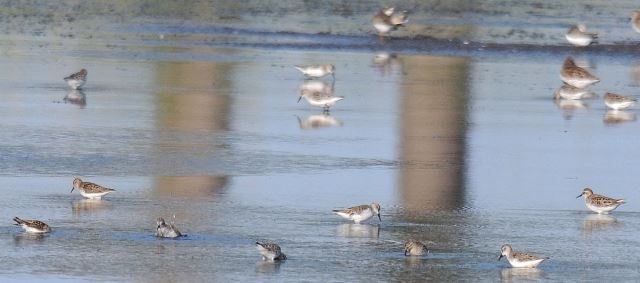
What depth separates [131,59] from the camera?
2677 centimetres

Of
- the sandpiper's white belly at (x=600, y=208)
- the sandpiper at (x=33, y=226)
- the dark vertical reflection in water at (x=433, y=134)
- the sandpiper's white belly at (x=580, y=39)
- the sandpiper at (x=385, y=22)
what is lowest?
the sandpiper at (x=33, y=226)

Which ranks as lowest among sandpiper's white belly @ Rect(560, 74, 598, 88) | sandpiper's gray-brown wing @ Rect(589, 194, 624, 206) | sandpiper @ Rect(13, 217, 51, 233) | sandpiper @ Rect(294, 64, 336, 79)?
sandpiper @ Rect(13, 217, 51, 233)

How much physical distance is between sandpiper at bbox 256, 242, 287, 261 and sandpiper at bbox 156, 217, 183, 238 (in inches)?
37.1

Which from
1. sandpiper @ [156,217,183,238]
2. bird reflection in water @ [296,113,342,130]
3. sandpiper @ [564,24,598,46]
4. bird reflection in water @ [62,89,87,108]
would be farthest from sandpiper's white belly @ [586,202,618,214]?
sandpiper @ [564,24,598,46]

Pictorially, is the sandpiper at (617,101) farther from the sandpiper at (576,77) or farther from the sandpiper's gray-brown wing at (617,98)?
the sandpiper at (576,77)

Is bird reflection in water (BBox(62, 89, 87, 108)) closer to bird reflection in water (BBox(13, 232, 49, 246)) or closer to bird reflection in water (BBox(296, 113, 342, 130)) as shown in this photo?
bird reflection in water (BBox(296, 113, 342, 130))

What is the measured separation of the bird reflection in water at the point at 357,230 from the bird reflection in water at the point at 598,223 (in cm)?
173

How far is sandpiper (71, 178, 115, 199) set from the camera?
13211mm

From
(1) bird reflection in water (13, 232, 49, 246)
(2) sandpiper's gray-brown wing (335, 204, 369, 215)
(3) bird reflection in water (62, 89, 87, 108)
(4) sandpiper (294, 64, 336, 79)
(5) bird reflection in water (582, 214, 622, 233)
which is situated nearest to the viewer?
(1) bird reflection in water (13, 232, 49, 246)

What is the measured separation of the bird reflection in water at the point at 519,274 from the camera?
10.8m

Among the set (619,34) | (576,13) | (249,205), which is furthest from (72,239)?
(576,13)

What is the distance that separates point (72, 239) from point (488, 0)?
36950 mm

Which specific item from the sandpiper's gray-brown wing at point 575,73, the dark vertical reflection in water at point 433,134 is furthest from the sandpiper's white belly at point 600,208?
the sandpiper's gray-brown wing at point 575,73

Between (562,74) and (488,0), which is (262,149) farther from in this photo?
(488,0)
